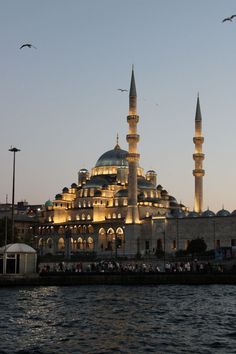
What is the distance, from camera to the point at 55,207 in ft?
435

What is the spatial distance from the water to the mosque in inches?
2044

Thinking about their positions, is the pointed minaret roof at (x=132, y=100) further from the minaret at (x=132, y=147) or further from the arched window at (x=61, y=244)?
the arched window at (x=61, y=244)

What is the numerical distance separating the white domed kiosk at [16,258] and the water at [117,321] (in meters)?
4.17

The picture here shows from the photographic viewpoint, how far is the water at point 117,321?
27.4 meters

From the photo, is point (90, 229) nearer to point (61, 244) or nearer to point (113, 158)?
point (61, 244)

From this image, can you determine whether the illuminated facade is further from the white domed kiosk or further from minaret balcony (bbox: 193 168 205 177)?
the white domed kiosk

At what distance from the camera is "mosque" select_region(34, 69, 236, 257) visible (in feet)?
347

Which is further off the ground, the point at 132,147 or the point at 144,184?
the point at 132,147

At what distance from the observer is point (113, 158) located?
458 ft

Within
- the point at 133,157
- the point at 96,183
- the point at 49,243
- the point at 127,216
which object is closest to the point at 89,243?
the point at 49,243

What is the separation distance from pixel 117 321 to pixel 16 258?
2409 centimetres

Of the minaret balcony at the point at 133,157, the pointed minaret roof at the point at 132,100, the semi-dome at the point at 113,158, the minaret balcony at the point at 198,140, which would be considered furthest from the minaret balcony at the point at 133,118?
the semi-dome at the point at 113,158

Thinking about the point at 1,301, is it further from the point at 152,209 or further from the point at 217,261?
the point at 152,209

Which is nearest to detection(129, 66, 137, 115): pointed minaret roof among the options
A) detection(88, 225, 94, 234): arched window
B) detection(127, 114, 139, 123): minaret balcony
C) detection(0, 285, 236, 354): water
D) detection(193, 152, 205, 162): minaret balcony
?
detection(127, 114, 139, 123): minaret balcony
